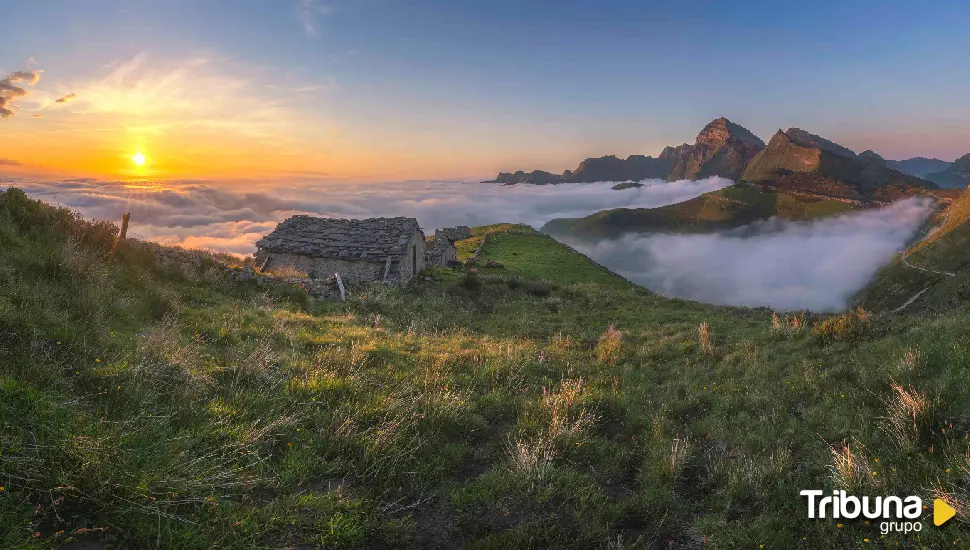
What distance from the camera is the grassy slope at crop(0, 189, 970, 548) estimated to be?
11.4 feet

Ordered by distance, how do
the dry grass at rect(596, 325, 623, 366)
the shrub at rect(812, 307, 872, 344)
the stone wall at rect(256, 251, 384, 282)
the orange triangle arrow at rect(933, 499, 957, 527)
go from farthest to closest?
the stone wall at rect(256, 251, 384, 282), the dry grass at rect(596, 325, 623, 366), the shrub at rect(812, 307, 872, 344), the orange triangle arrow at rect(933, 499, 957, 527)

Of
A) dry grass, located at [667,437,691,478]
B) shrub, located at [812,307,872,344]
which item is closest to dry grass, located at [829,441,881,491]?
dry grass, located at [667,437,691,478]

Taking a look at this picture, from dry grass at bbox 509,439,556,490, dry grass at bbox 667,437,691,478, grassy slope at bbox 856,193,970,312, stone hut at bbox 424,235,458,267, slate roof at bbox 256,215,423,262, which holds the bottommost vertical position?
grassy slope at bbox 856,193,970,312

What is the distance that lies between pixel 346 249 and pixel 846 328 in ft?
93.8

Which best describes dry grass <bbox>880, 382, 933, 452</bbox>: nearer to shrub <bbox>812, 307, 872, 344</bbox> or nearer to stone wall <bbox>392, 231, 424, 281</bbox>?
shrub <bbox>812, 307, 872, 344</bbox>

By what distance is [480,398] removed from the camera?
7746mm

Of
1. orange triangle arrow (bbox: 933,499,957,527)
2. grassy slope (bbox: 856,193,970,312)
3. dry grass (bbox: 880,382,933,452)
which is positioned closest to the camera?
orange triangle arrow (bbox: 933,499,957,527)

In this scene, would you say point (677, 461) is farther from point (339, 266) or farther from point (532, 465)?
point (339, 266)

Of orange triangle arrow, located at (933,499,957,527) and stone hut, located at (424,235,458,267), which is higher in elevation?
orange triangle arrow, located at (933,499,957,527)

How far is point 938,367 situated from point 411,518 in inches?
350

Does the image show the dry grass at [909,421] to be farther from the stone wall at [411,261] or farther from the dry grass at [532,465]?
the stone wall at [411,261]

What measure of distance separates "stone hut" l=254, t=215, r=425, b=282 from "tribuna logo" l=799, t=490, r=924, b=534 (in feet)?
89.4

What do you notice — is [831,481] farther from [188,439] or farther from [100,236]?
[100,236]

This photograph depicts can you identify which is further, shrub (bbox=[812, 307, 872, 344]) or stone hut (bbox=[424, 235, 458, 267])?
stone hut (bbox=[424, 235, 458, 267])
